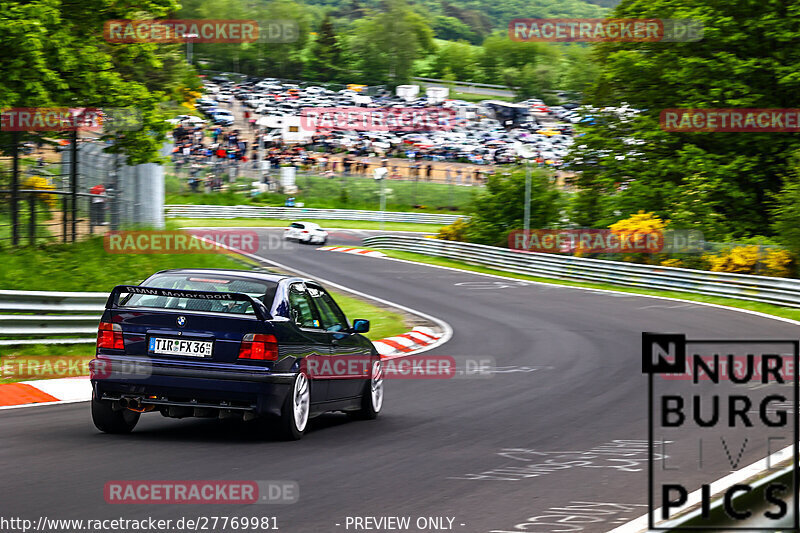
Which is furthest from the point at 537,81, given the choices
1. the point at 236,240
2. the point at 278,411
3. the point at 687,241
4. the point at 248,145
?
the point at 278,411

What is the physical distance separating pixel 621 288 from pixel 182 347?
89.5 ft

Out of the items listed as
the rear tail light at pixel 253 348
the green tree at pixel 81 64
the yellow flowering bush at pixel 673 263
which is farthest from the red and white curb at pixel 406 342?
the yellow flowering bush at pixel 673 263

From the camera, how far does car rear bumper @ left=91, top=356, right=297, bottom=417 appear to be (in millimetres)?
8359

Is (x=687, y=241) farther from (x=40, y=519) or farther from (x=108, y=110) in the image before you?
(x=40, y=519)

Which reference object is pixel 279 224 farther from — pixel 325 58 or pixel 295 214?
pixel 325 58

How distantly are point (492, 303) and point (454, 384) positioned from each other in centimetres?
1473

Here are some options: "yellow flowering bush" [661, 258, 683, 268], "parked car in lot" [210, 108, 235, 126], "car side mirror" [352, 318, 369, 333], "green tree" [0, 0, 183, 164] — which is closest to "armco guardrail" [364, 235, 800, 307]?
"yellow flowering bush" [661, 258, 683, 268]

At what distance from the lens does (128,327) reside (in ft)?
28.0

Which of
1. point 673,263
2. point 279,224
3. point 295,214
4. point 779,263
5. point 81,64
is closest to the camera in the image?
point 81,64

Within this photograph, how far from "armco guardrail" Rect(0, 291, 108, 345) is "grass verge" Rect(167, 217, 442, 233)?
4800 centimetres

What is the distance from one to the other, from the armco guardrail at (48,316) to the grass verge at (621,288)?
686 inches

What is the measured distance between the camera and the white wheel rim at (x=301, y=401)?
8812 mm

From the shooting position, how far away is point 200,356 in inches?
332

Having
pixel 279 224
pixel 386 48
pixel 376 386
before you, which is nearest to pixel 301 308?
pixel 376 386
